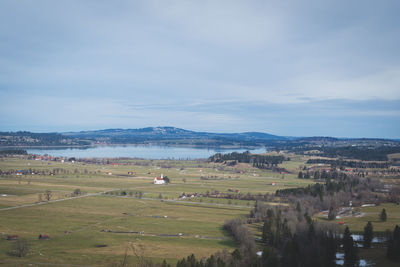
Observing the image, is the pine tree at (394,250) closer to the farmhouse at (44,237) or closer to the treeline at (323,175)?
the farmhouse at (44,237)

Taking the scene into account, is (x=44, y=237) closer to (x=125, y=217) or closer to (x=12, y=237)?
(x=12, y=237)

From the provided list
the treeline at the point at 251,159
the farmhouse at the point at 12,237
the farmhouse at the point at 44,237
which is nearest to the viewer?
the farmhouse at the point at 12,237

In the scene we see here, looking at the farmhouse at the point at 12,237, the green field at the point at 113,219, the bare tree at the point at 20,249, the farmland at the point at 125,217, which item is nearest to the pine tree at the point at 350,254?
the farmland at the point at 125,217

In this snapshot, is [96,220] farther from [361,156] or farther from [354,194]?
[361,156]

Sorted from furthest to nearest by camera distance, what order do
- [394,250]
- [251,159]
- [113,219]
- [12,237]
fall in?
[251,159] < [113,219] < [12,237] < [394,250]

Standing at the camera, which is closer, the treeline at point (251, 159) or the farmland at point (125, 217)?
the farmland at point (125, 217)

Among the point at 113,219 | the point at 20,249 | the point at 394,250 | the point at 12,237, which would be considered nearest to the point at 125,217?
the point at 113,219

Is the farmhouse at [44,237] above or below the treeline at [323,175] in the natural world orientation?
below

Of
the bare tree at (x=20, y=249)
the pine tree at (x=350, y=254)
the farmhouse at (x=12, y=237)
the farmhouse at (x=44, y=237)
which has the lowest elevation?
the farmhouse at (x=44, y=237)

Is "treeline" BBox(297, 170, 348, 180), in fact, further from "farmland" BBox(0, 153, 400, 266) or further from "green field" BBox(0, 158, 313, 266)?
"green field" BBox(0, 158, 313, 266)

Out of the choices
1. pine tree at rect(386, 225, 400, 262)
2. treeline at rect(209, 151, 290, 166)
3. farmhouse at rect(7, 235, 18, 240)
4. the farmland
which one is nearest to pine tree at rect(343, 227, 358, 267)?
the farmland

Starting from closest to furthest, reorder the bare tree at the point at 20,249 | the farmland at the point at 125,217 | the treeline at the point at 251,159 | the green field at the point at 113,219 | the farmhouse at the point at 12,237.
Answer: the bare tree at the point at 20,249 < the farmland at the point at 125,217 < the green field at the point at 113,219 < the farmhouse at the point at 12,237 < the treeline at the point at 251,159

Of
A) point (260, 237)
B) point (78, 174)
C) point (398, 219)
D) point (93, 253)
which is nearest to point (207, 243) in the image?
point (260, 237)
